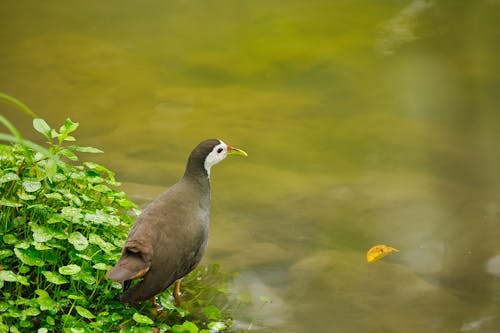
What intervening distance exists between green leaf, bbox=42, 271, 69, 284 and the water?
1.07 meters

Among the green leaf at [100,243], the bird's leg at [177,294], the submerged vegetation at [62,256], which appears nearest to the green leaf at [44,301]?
the submerged vegetation at [62,256]

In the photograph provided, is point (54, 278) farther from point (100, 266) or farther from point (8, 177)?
point (8, 177)

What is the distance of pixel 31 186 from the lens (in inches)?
141

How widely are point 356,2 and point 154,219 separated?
5109mm

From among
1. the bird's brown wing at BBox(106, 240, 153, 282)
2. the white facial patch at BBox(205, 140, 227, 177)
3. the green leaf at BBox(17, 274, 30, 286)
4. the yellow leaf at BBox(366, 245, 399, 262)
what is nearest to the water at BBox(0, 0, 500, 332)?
the yellow leaf at BBox(366, 245, 399, 262)

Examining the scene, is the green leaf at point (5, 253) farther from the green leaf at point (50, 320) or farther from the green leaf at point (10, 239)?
the green leaf at point (50, 320)

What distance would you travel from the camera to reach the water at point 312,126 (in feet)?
14.6

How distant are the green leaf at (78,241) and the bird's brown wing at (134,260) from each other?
199 millimetres

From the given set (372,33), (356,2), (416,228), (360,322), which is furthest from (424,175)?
(356,2)

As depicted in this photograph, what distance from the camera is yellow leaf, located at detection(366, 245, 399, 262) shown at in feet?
15.3

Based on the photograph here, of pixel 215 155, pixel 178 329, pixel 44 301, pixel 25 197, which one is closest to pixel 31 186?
pixel 25 197

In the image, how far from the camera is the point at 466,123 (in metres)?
6.13

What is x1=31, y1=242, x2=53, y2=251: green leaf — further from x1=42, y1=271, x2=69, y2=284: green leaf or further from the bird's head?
the bird's head

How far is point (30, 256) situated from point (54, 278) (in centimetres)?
17
